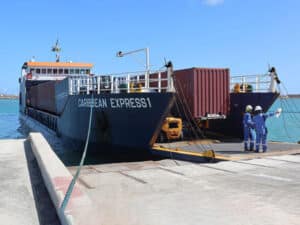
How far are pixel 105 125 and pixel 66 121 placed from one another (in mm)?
4377

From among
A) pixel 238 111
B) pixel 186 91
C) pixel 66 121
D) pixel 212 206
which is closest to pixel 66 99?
pixel 66 121

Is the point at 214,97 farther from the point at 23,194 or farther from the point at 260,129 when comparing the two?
the point at 23,194

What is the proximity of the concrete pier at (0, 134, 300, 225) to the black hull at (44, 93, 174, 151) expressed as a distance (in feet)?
10.0

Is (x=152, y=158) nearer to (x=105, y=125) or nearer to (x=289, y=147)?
(x=105, y=125)

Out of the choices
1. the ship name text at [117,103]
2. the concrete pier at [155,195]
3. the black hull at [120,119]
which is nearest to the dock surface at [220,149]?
the black hull at [120,119]

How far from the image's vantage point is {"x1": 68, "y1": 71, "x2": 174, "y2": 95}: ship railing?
35.2 feet

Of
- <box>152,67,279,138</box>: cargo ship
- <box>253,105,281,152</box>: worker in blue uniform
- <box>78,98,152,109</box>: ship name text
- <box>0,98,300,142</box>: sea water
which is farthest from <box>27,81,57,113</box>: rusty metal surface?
<box>253,105,281,152</box>: worker in blue uniform

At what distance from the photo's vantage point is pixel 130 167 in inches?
324

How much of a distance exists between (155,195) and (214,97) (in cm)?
686

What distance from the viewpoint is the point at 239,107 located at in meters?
12.4

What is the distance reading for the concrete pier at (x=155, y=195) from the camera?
402cm

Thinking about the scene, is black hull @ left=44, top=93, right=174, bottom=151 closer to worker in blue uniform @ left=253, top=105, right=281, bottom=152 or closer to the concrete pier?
worker in blue uniform @ left=253, top=105, right=281, bottom=152

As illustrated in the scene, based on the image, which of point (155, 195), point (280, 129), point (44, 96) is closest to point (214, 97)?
point (155, 195)

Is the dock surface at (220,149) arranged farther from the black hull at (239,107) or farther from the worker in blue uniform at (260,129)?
the black hull at (239,107)
